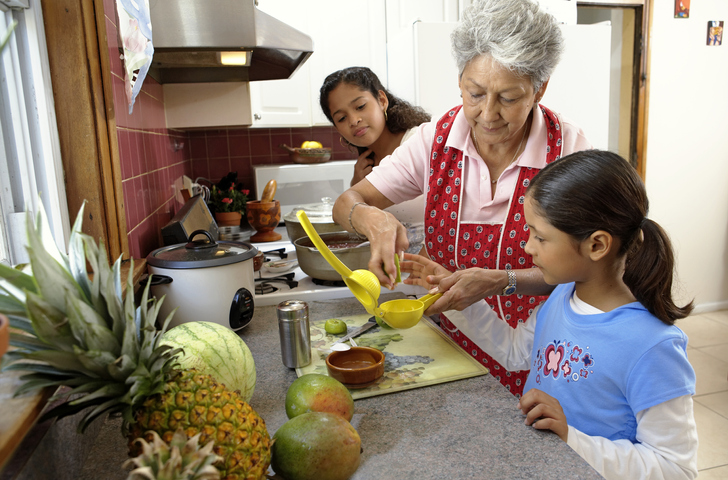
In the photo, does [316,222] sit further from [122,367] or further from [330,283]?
[122,367]

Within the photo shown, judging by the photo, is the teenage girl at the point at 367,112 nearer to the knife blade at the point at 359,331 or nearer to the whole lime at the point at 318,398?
the knife blade at the point at 359,331

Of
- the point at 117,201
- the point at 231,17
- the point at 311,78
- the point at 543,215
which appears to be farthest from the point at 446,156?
the point at 311,78

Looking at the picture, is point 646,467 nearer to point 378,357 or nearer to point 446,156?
point 378,357

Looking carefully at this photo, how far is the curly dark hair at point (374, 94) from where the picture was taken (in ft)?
6.51

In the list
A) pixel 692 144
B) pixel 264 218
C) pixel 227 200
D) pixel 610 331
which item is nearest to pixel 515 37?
pixel 610 331

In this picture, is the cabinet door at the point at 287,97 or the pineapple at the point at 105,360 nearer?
the pineapple at the point at 105,360

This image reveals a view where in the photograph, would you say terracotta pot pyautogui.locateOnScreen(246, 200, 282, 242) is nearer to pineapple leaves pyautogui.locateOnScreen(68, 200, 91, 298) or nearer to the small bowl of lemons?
the small bowl of lemons

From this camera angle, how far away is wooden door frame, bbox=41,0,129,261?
1022 mm

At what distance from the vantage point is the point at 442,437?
2.67ft

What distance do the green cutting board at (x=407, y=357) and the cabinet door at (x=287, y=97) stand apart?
210 centimetres

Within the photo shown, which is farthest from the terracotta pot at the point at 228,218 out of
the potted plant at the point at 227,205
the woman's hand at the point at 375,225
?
the woman's hand at the point at 375,225

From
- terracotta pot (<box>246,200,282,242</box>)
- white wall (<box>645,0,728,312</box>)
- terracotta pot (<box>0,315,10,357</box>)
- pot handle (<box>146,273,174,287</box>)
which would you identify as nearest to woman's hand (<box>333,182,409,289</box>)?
pot handle (<box>146,273,174,287</box>)

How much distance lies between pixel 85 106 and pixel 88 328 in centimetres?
69

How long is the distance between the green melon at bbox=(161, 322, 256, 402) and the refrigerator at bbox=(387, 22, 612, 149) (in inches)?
77.6
